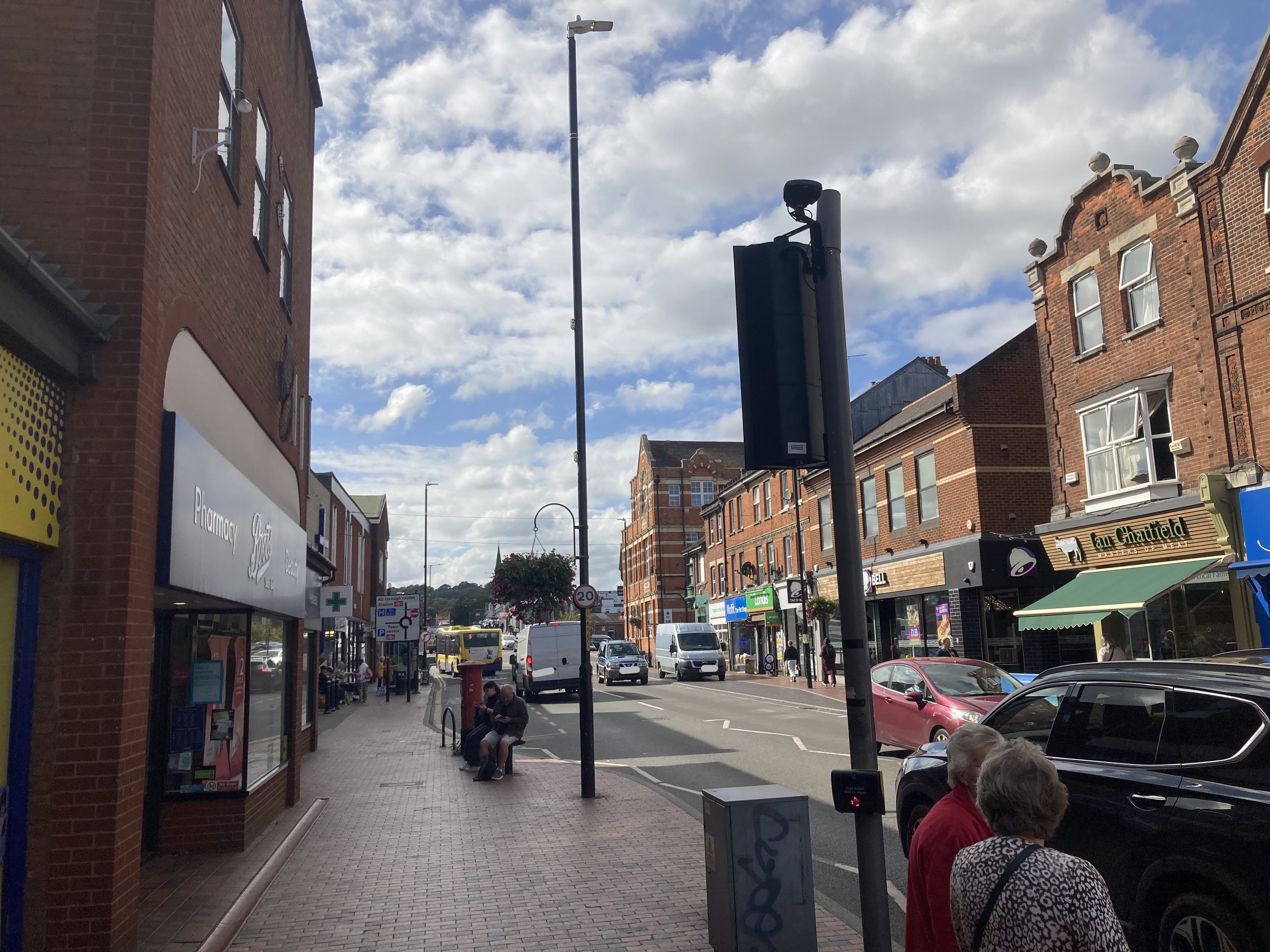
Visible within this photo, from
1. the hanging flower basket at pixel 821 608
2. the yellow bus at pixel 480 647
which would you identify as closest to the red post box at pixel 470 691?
the hanging flower basket at pixel 821 608

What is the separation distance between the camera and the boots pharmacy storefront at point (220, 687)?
7914 millimetres

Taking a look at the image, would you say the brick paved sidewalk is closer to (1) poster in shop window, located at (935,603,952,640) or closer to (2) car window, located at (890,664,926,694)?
(2) car window, located at (890,664,926,694)

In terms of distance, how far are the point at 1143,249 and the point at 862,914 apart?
19.2m

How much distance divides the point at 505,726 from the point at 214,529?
7.66 meters

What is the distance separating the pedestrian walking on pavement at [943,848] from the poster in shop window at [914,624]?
86.3 ft

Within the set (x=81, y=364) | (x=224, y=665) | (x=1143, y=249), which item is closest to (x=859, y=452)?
(x=1143, y=249)

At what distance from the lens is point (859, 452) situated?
3212 cm

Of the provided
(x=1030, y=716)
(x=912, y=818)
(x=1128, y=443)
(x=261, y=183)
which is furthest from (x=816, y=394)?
(x=1128, y=443)

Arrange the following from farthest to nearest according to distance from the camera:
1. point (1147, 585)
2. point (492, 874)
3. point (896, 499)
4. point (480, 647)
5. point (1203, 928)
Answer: point (480, 647) → point (896, 499) → point (1147, 585) → point (492, 874) → point (1203, 928)

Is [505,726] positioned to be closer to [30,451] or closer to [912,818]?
[912,818]

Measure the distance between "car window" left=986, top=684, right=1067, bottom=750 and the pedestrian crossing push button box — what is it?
1.50 m

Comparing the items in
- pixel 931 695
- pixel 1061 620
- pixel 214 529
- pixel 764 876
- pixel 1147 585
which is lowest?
pixel 764 876

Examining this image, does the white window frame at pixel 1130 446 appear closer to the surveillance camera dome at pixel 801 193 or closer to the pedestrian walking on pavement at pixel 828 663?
the pedestrian walking on pavement at pixel 828 663

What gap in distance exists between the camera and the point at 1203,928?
14.1 feet
